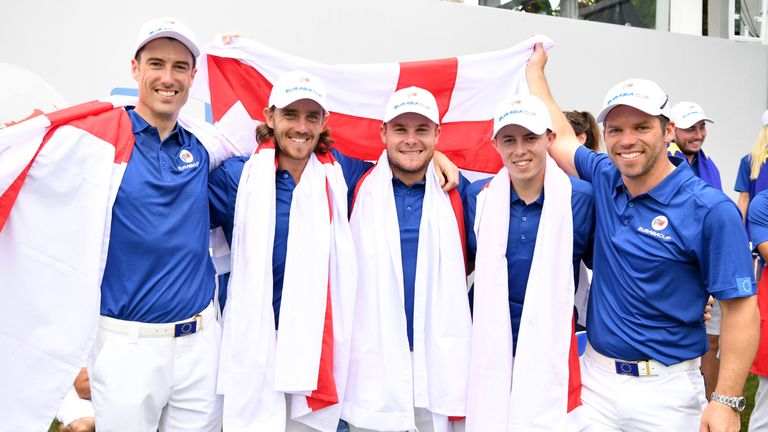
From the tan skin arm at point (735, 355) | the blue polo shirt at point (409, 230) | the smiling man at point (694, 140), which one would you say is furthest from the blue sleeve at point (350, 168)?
the smiling man at point (694, 140)

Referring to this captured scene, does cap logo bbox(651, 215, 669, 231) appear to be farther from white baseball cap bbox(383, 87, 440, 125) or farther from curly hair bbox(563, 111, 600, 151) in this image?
curly hair bbox(563, 111, 600, 151)

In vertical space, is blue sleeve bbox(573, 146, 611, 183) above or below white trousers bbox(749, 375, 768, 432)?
above

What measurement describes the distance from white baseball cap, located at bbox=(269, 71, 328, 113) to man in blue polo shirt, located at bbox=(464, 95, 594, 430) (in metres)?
0.78

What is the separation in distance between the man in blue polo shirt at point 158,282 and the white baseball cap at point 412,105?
0.89m

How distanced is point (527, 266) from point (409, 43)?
131 inches

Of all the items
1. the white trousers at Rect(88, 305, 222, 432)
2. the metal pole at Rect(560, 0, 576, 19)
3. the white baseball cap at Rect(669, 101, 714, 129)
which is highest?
the metal pole at Rect(560, 0, 576, 19)

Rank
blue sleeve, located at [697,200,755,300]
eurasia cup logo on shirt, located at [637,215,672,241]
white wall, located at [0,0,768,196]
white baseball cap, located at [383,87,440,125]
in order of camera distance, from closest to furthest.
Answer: blue sleeve, located at [697,200,755,300], eurasia cup logo on shirt, located at [637,215,672,241], white baseball cap, located at [383,87,440,125], white wall, located at [0,0,768,196]

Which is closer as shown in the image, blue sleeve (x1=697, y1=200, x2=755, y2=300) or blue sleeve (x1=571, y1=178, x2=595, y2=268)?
blue sleeve (x1=697, y1=200, x2=755, y2=300)

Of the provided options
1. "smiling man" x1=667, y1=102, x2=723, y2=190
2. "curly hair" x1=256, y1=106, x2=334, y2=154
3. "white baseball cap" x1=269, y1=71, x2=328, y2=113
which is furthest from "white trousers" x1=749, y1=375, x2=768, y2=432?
Result: "white baseball cap" x1=269, y1=71, x2=328, y2=113

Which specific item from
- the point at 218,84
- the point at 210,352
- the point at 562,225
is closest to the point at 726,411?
the point at 562,225

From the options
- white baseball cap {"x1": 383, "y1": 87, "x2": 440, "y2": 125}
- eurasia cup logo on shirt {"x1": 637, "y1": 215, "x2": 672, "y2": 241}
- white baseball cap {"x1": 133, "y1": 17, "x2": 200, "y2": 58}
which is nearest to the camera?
eurasia cup logo on shirt {"x1": 637, "y1": 215, "x2": 672, "y2": 241}

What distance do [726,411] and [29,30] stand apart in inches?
170

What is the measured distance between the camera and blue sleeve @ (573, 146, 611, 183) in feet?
9.33

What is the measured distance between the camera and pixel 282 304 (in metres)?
2.79
